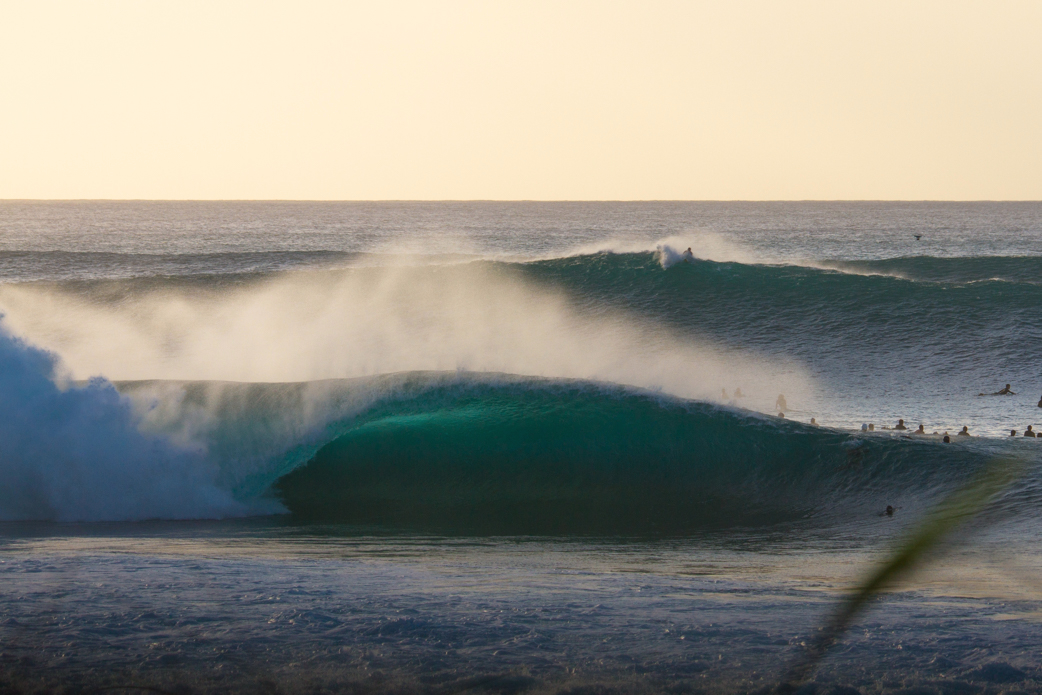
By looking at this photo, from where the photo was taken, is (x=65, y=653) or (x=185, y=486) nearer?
(x=65, y=653)

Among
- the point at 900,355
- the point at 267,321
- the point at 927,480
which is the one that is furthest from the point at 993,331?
the point at 267,321

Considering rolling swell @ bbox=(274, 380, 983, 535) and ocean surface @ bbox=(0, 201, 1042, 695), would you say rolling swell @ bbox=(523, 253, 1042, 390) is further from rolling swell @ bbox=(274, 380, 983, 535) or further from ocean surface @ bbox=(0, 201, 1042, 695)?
rolling swell @ bbox=(274, 380, 983, 535)

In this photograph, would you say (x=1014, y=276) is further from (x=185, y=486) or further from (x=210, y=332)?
(x=185, y=486)

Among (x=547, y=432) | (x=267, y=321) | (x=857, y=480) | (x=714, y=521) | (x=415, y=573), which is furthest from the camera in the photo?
(x=267, y=321)

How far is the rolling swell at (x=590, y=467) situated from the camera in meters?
9.94

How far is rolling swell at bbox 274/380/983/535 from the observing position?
994cm

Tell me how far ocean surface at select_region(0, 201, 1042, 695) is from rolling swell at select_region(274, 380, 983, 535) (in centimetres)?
5

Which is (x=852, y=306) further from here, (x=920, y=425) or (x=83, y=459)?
(x=83, y=459)

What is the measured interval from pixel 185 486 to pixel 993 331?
17896mm

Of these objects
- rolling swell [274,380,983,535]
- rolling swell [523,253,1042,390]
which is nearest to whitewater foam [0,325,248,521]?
rolling swell [274,380,983,535]

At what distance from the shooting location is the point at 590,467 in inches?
435

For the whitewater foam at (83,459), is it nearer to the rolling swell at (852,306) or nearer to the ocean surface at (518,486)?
the ocean surface at (518,486)

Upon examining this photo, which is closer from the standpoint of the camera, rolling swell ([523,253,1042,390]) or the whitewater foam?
the whitewater foam

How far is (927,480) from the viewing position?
10258mm
